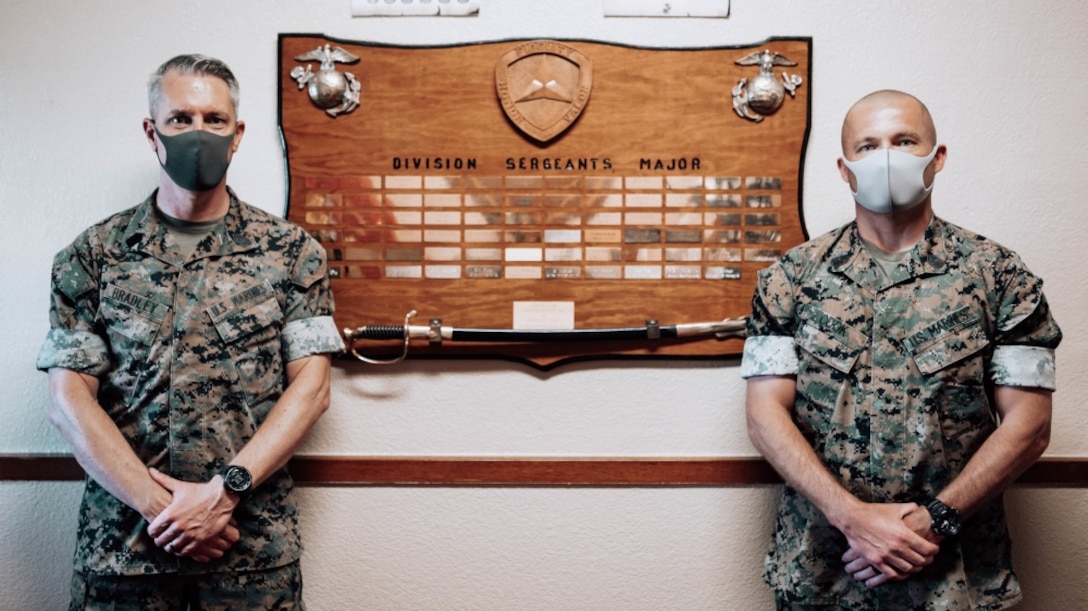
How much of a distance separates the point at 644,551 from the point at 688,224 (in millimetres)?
930

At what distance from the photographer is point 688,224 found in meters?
2.09

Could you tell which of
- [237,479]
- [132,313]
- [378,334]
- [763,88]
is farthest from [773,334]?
[132,313]

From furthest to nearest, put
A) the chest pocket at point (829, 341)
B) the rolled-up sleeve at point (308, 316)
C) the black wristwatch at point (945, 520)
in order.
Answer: the rolled-up sleeve at point (308, 316) < the chest pocket at point (829, 341) < the black wristwatch at point (945, 520)

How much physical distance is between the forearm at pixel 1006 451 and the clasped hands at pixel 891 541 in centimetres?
8

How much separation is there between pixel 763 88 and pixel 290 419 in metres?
1.50

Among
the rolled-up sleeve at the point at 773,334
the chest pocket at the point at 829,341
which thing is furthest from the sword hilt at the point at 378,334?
the chest pocket at the point at 829,341

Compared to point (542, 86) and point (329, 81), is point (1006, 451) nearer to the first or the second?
point (542, 86)

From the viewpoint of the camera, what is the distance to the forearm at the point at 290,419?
1.68m

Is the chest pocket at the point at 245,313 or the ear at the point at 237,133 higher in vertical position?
the ear at the point at 237,133

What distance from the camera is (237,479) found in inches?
65.0

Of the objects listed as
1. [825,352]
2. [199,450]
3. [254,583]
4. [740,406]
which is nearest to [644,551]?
[740,406]

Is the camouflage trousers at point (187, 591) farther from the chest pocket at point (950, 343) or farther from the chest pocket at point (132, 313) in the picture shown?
the chest pocket at point (950, 343)

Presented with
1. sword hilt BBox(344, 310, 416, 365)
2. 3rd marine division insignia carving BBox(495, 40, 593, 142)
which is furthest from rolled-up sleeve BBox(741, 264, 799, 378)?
sword hilt BBox(344, 310, 416, 365)

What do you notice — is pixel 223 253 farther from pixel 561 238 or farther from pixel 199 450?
pixel 561 238
